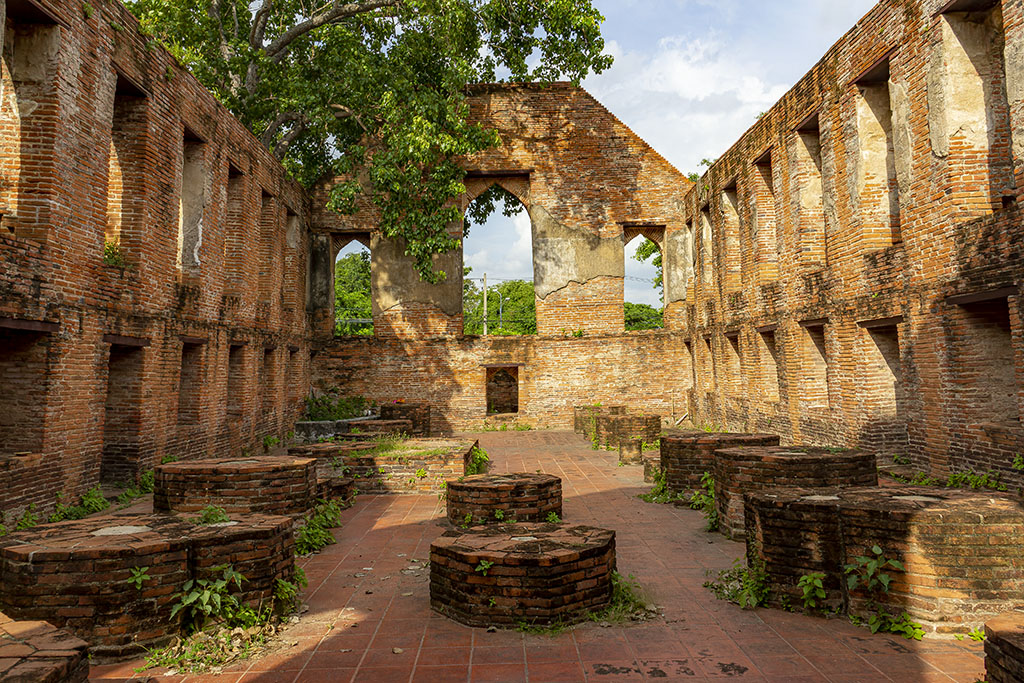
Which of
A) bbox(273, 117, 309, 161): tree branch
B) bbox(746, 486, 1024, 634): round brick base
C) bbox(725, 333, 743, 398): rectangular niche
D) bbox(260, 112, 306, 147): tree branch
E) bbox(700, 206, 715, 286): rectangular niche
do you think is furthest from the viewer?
bbox(273, 117, 309, 161): tree branch

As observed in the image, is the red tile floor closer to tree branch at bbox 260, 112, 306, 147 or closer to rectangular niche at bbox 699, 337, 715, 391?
rectangular niche at bbox 699, 337, 715, 391

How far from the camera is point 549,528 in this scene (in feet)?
17.2

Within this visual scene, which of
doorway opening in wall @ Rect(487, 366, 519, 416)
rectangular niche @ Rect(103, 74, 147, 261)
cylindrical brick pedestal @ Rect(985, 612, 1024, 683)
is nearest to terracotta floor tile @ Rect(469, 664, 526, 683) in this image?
cylindrical brick pedestal @ Rect(985, 612, 1024, 683)

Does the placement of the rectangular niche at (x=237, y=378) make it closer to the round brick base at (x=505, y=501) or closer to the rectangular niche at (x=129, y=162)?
the rectangular niche at (x=129, y=162)

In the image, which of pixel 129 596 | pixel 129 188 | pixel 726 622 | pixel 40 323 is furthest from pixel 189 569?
pixel 129 188

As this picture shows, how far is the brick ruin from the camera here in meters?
6.91

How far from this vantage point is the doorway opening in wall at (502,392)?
69.8 feet

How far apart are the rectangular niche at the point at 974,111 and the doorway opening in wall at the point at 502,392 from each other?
47.7 feet

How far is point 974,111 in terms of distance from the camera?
7.90 m

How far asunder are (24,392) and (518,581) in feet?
19.3

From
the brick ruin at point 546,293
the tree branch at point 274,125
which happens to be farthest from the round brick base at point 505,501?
the tree branch at point 274,125

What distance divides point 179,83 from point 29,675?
9297mm

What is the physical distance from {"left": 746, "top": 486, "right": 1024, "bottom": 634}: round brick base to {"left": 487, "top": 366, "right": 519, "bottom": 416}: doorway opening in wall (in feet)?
54.6

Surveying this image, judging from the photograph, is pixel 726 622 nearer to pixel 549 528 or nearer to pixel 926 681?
pixel 926 681
